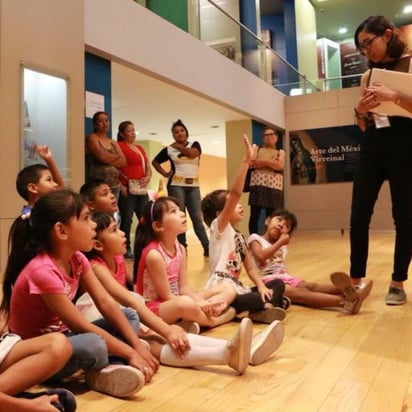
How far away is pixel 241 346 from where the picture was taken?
1387 mm

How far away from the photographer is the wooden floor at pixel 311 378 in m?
1.21

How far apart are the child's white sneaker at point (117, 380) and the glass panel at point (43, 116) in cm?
230

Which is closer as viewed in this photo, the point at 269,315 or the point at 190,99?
the point at 269,315

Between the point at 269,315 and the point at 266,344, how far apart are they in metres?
0.57

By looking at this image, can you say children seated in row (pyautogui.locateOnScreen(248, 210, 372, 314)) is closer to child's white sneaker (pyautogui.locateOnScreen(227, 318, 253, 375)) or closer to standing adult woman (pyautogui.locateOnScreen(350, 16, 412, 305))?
standing adult woman (pyautogui.locateOnScreen(350, 16, 412, 305))

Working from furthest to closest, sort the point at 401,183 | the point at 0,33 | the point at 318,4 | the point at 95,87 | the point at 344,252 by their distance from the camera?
the point at 318,4
the point at 344,252
the point at 95,87
the point at 0,33
the point at 401,183

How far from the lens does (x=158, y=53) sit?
4.86m

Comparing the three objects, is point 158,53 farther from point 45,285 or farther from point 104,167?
point 45,285

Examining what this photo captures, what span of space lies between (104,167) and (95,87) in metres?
0.80

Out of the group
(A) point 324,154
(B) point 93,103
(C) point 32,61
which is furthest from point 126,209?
(A) point 324,154

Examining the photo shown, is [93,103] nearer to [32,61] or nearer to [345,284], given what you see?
[32,61]

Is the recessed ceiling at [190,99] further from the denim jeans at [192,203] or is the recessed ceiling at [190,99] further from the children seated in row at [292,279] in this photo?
the children seated in row at [292,279]

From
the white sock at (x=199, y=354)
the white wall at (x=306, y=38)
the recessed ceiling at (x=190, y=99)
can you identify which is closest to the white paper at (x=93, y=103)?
the recessed ceiling at (x=190, y=99)

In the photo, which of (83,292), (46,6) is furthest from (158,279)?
(46,6)
